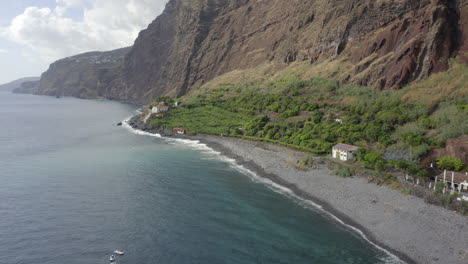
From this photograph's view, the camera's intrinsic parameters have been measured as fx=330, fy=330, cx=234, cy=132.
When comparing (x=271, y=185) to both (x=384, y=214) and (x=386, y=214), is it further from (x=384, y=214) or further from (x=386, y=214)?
(x=386, y=214)

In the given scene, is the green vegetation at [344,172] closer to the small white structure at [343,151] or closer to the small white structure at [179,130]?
the small white structure at [343,151]

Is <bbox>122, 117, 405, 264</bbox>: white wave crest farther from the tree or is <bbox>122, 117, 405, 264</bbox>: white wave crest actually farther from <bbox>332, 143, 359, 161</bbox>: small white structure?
the tree

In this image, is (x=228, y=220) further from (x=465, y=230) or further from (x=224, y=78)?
(x=224, y=78)

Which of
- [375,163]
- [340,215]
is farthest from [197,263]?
[375,163]

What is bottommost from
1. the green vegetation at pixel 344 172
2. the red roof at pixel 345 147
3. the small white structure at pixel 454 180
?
the green vegetation at pixel 344 172

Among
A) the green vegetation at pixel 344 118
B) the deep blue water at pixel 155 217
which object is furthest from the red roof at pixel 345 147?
the deep blue water at pixel 155 217

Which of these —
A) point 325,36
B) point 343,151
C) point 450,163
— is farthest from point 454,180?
point 325,36

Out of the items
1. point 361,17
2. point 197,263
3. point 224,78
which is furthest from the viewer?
point 224,78
